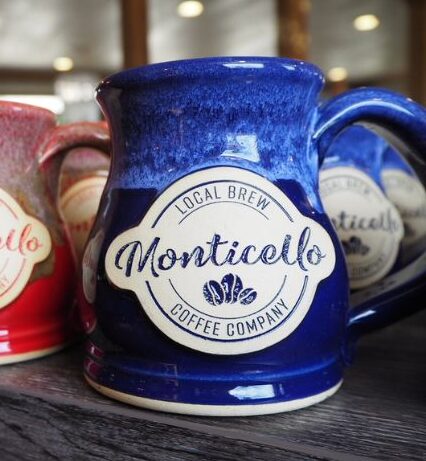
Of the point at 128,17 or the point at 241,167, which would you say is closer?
the point at 241,167

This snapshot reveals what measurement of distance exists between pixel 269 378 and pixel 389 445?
0.24 feet

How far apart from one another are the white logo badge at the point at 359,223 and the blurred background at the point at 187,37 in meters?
2.54

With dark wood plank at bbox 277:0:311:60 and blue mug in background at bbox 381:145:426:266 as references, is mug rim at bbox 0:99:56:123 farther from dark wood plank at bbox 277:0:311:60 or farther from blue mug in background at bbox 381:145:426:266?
dark wood plank at bbox 277:0:311:60

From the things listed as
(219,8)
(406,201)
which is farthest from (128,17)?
(406,201)

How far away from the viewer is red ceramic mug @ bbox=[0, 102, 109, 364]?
0.46m

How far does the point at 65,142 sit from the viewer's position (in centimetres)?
49

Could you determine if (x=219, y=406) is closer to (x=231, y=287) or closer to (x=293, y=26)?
(x=231, y=287)

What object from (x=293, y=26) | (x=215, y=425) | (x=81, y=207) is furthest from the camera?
(x=293, y=26)

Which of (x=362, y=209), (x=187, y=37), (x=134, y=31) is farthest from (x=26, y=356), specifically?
(x=187, y=37)

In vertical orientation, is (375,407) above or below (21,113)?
below

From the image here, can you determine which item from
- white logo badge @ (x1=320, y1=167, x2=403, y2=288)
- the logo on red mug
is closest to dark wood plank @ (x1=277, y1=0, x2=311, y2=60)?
white logo badge @ (x1=320, y1=167, x2=403, y2=288)

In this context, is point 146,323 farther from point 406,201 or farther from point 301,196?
point 406,201

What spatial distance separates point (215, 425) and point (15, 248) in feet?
0.64

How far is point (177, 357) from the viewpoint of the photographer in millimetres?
364
